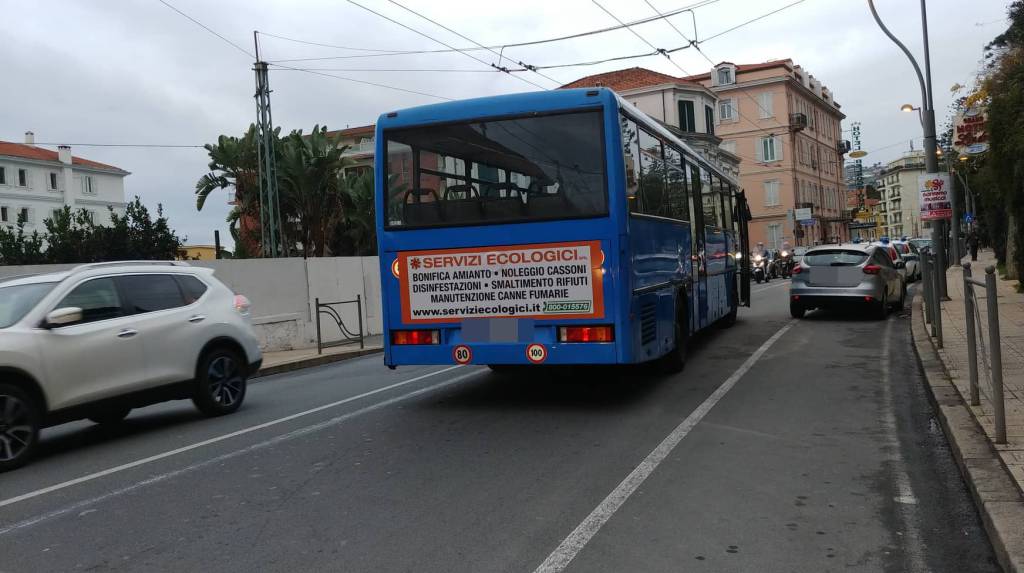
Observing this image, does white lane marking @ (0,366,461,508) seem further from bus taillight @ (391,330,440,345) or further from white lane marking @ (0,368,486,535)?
bus taillight @ (391,330,440,345)

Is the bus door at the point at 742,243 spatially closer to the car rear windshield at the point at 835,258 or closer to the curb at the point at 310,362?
the car rear windshield at the point at 835,258

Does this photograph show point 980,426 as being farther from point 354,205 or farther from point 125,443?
point 354,205

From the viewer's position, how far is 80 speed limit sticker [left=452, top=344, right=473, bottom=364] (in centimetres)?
844

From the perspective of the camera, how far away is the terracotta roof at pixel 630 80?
58.7 metres

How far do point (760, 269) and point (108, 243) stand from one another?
2830cm

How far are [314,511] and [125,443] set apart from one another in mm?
3743

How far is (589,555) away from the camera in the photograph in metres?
4.38

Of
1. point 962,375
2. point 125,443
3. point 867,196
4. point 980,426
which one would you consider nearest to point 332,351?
point 125,443

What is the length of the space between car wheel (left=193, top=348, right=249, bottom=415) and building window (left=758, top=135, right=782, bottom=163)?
219 feet

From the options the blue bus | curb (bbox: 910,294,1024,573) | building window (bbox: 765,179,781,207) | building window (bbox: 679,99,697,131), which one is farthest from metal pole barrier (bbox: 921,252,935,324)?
building window (bbox: 765,179,781,207)

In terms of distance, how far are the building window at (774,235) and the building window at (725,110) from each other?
31.6 feet

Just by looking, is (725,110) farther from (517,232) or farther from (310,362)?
(517,232)

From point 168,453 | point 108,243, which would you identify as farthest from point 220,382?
point 108,243

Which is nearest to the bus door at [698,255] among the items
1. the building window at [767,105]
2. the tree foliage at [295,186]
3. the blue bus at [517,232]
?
the blue bus at [517,232]
